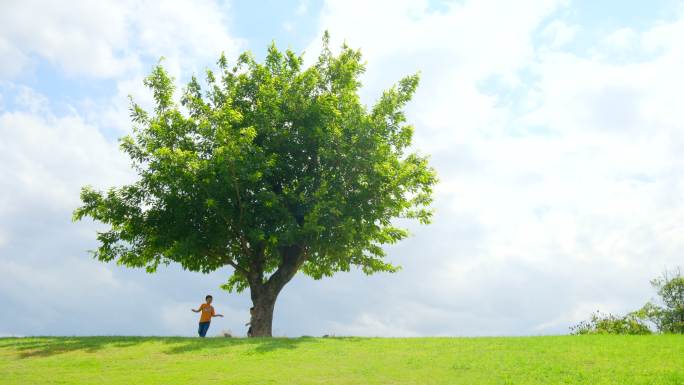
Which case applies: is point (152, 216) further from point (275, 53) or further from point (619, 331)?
point (619, 331)

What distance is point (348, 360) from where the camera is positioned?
2220 centimetres

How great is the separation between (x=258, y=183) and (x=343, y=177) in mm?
4597

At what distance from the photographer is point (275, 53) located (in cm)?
3806

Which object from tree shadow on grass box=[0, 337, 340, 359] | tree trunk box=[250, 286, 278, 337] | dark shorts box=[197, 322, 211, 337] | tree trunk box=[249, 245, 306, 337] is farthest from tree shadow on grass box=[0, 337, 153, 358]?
tree trunk box=[249, 245, 306, 337]

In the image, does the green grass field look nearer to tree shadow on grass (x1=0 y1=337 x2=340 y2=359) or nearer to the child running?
tree shadow on grass (x1=0 y1=337 x2=340 y2=359)

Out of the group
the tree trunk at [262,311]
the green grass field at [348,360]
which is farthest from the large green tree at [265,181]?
the green grass field at [348,360]

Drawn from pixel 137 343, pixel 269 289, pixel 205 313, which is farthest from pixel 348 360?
pixel 269 289

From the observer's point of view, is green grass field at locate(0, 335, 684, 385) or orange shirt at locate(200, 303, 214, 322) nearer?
green grass field at locate(0, 335, 684, 385)

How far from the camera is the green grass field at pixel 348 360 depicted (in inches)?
753

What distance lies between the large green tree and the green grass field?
7.04 metres

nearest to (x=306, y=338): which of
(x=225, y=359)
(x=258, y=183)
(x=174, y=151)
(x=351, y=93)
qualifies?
(x=225, y=359)

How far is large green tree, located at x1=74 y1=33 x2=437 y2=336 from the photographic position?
3209cm

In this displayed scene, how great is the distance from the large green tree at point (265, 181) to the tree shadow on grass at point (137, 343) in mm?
5493

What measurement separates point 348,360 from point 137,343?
9.82 meters
